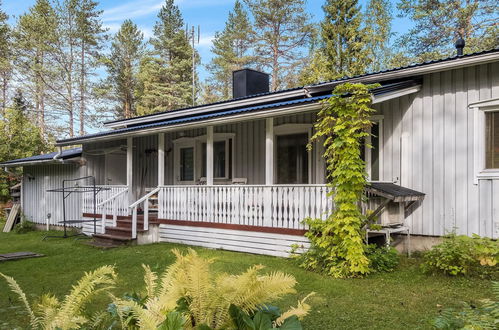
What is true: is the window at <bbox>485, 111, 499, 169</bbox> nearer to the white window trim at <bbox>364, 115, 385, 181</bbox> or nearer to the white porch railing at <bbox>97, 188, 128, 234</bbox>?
the white window trim at <bbox>364, 115, 385, 181</bbox>

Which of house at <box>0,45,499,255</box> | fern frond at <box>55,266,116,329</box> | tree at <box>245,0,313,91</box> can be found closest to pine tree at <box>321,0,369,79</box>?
tree at <box>245,0,313,91</box>

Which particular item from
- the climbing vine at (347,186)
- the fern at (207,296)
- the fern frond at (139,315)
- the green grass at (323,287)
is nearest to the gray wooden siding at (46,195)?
the green grass at (323,287)

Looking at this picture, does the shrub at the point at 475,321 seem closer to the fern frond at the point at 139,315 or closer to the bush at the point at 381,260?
the fern frond at the point at 139,315

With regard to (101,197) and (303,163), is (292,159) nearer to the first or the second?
(303,163)

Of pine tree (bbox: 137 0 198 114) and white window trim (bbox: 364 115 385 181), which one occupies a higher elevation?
pine tree (bbox: 137 0 198 114)

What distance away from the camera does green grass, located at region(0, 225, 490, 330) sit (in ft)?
13.4

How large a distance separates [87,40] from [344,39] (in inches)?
739

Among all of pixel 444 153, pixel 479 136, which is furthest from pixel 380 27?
pixel 479 136

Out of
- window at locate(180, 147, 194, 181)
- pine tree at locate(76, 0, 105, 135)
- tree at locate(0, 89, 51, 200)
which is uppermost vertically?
pine tree at locate(76, 0, 105, 135)

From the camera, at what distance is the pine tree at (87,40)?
90.0 ft

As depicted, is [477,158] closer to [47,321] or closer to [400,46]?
[47,321]

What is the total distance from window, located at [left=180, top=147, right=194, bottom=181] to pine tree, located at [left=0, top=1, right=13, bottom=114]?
17482mm

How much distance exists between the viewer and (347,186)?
596cm

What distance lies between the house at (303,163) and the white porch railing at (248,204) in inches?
0.8
